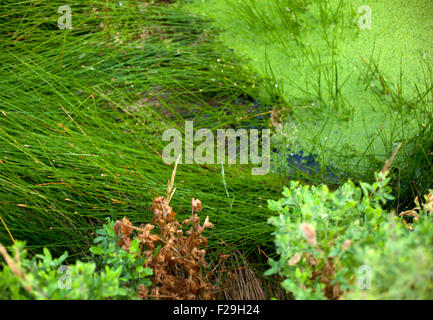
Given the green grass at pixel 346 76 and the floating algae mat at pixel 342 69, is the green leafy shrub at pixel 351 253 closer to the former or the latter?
the green grass at pixel 346 76

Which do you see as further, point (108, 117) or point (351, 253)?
point (108, 117)

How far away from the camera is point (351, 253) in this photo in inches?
37.5

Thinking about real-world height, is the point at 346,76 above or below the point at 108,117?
above

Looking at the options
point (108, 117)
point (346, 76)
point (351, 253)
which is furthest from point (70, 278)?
point (346, 76)

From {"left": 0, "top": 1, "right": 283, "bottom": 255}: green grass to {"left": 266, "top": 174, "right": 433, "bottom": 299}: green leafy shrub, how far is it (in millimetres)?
497

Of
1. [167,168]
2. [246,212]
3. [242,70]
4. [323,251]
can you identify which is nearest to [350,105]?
[242,70]

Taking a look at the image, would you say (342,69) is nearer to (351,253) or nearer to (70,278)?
(351,253)

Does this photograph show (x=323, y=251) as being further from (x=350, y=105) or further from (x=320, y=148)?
(x=350, y=105)

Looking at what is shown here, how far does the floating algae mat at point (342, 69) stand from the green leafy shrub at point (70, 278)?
1098mm

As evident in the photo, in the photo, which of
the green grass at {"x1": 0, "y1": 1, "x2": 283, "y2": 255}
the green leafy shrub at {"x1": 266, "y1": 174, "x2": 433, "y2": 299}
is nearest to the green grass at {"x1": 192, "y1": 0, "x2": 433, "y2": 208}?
the green grass at {"x1": 0, "y1": 1, "x2": 283, "y2": 255}

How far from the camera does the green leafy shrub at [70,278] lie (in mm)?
863

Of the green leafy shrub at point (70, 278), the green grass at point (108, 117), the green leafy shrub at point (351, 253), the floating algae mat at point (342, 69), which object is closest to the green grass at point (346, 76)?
the floating algae mat at point (342, 69)

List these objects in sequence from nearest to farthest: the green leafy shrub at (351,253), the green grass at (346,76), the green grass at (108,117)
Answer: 1. the green leafy shrub at (351,253)
2. the green grass at (108,117)
3. the green grass at (346,76)

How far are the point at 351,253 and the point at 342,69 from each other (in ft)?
4.73
